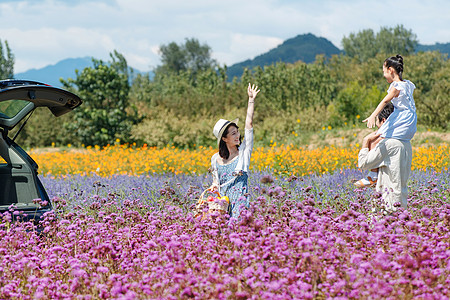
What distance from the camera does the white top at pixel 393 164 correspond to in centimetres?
498

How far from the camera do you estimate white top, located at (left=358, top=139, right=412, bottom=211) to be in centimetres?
498

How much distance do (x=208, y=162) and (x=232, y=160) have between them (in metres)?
6.30

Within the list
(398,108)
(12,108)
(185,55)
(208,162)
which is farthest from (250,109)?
(185,55)

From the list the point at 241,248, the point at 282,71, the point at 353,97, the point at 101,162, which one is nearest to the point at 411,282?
the point at 241,248

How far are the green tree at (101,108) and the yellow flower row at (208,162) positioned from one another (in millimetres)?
3369

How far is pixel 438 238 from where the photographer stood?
3688 millimetres

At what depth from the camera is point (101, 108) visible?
63.1 feet

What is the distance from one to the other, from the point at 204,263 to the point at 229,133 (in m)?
2.08

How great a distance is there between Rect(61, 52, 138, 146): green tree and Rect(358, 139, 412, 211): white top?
1368 cm

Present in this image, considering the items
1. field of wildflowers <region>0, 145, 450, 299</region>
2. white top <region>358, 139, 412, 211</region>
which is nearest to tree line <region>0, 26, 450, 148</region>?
white top <region>358, 139, 412, 211</region>

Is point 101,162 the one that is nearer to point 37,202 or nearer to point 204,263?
point 37,202

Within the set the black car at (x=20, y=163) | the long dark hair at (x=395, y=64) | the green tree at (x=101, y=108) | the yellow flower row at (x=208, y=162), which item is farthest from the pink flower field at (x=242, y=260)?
the green tree at (x=101, y=108)

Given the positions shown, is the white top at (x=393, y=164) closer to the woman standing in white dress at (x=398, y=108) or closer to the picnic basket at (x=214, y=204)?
the woman standing in white dress at (x=398, y=108)

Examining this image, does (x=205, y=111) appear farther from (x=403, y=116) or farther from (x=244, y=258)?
(x=244, y=258)
